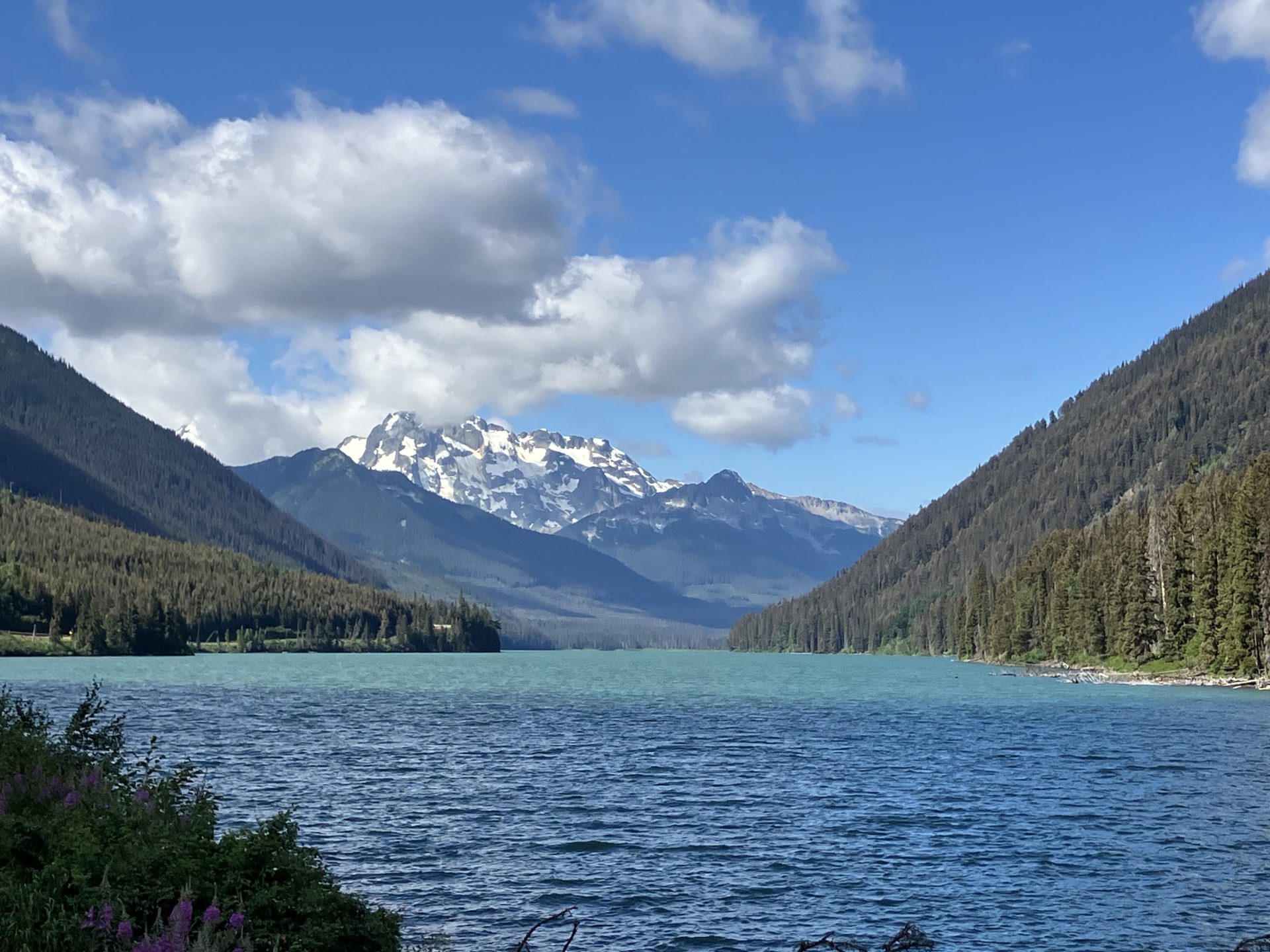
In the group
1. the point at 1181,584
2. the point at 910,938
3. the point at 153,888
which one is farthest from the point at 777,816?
the point at 1181,584

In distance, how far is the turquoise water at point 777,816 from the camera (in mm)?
33969

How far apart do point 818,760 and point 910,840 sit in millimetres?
25175

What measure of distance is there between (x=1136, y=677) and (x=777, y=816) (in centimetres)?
11448

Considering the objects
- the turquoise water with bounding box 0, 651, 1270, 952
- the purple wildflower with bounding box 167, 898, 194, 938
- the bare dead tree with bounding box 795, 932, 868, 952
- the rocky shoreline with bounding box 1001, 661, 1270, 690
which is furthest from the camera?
the rocky shoreline with bounding box 1001, 661, 1270, 690

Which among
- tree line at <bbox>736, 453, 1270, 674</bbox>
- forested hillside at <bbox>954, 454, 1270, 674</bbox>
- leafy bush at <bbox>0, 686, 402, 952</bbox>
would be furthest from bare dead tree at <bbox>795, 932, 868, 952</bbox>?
tree line at <bbox>736, 453, 1270, 674</bbox>

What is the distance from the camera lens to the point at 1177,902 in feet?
116

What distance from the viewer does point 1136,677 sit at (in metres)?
149

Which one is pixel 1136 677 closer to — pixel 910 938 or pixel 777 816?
pixel 777 816

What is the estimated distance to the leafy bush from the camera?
17.5 m

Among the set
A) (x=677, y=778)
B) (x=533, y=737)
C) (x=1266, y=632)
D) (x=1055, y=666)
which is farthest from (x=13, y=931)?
(x=1055, y=666)

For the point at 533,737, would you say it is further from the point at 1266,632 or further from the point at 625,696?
the point at 1266,632

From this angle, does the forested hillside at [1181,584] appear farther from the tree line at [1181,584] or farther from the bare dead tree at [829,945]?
the bare dead tree at [829,945]

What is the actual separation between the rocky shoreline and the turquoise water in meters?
24.5

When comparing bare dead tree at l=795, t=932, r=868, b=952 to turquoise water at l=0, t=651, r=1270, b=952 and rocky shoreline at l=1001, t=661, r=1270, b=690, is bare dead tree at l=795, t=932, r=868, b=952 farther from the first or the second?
rocky shoreline at l=1001, t=661, r=1270, b=690
